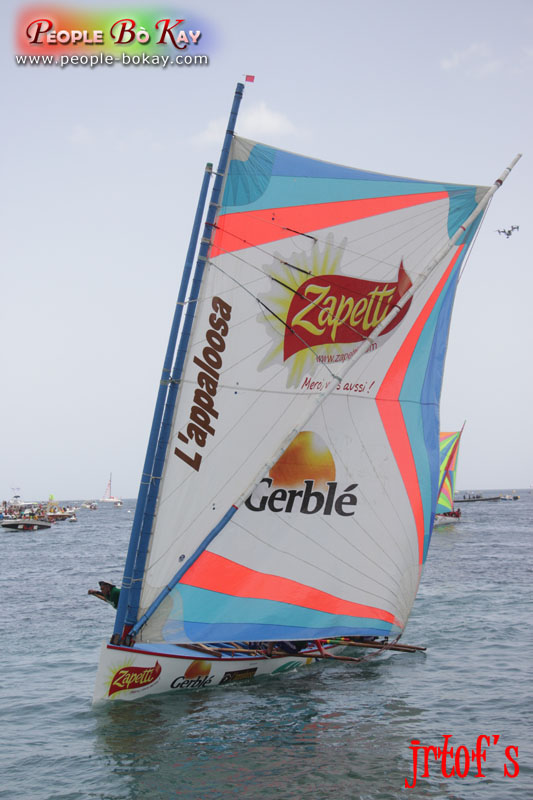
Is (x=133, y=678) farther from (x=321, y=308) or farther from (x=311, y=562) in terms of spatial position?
(x=321, y=308)

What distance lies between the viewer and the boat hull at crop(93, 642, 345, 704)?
1306 centimetres

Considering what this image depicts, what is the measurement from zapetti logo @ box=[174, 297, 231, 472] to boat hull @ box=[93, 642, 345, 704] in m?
3.73

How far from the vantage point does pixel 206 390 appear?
13.1m

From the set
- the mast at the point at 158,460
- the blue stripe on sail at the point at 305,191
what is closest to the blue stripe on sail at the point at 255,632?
the mast at the point at 158,460

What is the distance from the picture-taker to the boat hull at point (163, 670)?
13.1m

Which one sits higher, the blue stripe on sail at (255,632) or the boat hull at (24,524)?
the blue stripe on sail at (255,632)

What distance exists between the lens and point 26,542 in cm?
6194

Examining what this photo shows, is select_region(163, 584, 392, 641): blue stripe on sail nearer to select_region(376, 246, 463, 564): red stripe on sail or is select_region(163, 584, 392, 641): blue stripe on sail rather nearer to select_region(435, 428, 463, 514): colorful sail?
select_region(376, 246, 463, 564): red stripe on sail

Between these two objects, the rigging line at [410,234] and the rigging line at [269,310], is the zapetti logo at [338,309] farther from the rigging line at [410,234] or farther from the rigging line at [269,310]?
the rigging line at [410,234]

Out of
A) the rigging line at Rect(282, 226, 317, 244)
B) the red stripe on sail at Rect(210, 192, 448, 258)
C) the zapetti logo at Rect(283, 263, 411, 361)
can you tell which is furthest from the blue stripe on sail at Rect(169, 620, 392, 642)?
the rigging line at Rect(282, 226, 317, 244)

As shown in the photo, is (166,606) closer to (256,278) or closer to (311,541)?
(311,541)

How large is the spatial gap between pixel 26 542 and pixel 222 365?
178ft

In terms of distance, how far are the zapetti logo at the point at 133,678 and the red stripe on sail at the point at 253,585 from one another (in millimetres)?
1988

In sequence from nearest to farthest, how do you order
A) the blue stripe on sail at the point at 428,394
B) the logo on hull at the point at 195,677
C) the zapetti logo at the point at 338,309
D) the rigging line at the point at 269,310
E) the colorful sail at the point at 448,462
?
1. the rigging line at the point at 269,310
2. the zapetti logo at the point at 338,309
3. the logo on hull at the point at 195,677
4. the blue stripe on sail at the point at 428,394
5. the colorful sail at the point at 448,462
